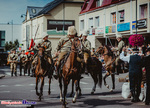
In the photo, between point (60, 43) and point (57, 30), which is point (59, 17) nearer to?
point (57, 30)

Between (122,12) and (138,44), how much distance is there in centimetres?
2677

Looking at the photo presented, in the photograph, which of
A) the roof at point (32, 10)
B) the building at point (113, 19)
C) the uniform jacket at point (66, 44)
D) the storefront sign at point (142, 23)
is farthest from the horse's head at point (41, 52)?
the roof at point (32, 10)

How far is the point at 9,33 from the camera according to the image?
3258 inches

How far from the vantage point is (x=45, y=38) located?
11883mm

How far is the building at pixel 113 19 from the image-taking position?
31547mm

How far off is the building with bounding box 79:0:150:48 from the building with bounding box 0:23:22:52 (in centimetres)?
3873

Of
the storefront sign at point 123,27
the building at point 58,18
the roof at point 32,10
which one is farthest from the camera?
the roof at point 32,10

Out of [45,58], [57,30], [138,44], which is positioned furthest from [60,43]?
[57,30]

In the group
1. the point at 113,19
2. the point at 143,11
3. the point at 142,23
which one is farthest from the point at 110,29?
the point at 142,23

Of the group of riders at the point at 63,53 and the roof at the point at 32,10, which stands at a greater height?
the roof at the point at 32,10

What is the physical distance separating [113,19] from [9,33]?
50.9m

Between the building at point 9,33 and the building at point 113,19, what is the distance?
1525 inches

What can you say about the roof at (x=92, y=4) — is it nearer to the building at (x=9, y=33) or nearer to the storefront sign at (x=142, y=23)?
Answer: the storefront sign at (x=142, y=23)

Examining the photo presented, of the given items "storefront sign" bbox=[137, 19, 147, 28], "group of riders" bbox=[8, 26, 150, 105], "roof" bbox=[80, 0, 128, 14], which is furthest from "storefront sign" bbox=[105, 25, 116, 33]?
"group of riders" bbox=[8, 26, 150, 105]
